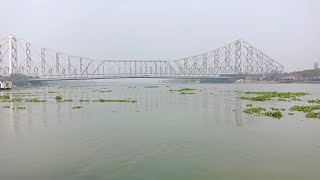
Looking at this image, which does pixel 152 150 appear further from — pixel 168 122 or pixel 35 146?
pixel 168 122

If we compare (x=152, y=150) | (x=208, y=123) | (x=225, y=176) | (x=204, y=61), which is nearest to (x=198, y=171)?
(x=225, y=176)

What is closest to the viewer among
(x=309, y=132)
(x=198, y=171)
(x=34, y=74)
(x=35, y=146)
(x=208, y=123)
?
(x=198, y=171)

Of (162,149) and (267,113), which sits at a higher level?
(267,113)

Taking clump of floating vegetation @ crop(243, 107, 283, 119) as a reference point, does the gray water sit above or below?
below

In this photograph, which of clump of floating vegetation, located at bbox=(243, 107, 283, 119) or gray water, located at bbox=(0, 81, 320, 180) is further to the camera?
clump of floating vegetation, located at bbox=(243, 107, 283, 119)

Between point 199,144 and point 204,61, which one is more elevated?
point 204,61

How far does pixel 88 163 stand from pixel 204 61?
18066cm

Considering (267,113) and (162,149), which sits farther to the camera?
(267,113)

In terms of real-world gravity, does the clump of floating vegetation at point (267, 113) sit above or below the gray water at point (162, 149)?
above

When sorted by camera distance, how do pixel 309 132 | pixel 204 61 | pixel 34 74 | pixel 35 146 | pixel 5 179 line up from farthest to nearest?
pixel 204 61 → pixel 34 74 → pixel 309 132 → pixel 35 146 → pixel 5 179

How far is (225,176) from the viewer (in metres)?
11.2

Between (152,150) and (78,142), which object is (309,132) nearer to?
(152,150)

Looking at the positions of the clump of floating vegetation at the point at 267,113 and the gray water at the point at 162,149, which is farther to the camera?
the clump of floating vegetation at the point at 267,113

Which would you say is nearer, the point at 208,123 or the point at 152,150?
the point at 152,150
